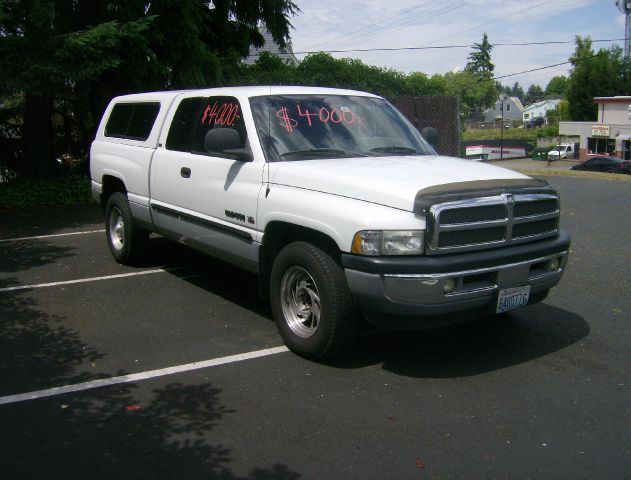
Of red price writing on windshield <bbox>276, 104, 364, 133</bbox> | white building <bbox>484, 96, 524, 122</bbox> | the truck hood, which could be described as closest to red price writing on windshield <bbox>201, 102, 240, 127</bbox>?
red price writing on windshield <bbox>276, 104, 364, 133</bbox>

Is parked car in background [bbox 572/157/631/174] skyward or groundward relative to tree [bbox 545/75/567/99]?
groundward

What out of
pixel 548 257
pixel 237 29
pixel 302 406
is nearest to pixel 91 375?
pixel 302 406

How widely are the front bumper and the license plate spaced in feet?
0.15

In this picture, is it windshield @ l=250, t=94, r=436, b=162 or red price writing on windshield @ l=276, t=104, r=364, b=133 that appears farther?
red price writing on windshield @ l=276, t=104, r=364, b=133

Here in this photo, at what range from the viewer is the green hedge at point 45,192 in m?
13.4

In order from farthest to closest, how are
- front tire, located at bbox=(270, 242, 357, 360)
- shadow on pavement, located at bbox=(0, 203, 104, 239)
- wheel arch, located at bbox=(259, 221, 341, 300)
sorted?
shadow on pavement, located at bbox=(0, 203, 104, 239)
wheel arch, located at bbox=(259, 221, 341, 300)
front tire, located at bbox=(270, 242, 357, 360)

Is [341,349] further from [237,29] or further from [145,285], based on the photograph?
[237,29]

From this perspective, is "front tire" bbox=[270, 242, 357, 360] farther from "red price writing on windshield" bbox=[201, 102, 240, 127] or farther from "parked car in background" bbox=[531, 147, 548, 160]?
"parked car in background" bbox=[531, 147, 548, 160]

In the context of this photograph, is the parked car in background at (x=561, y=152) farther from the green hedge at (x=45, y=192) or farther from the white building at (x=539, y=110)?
the white building at (x=539, y=110)

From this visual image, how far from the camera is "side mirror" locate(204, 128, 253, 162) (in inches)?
212

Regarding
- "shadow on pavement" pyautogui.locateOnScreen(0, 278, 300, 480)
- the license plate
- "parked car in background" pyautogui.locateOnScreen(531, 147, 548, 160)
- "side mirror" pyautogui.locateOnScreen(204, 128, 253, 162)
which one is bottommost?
"parked car in background" pyautogui.locateOnScreen(531, 147, 548, 160)

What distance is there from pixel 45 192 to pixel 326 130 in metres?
9.91

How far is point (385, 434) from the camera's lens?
3875mm

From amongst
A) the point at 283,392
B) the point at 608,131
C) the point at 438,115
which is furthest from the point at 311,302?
the point at 608,131
